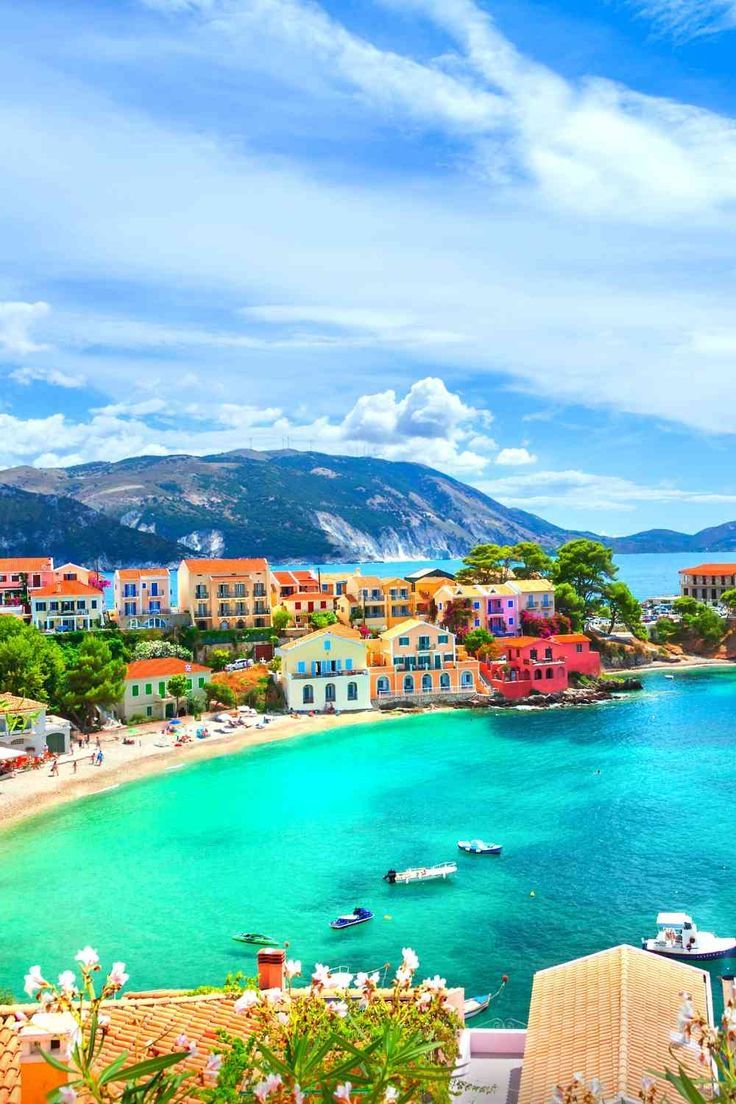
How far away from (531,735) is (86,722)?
88.2 feet

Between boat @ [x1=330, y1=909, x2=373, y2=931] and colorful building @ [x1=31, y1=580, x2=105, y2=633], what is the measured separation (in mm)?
42897

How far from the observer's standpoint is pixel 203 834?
34.2m

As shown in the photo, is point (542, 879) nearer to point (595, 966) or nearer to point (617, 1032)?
point (595, 966)

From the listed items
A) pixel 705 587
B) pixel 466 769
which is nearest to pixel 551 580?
pixel 705 587

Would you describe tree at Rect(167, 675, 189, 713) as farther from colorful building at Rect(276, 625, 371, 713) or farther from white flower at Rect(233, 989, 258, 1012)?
white flower at Rect(233, 989, 258, 1012)

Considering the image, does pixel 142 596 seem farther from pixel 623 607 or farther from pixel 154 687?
pixel 623 607

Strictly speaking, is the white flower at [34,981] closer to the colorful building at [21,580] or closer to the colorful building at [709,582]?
the colorful building at [21,580]

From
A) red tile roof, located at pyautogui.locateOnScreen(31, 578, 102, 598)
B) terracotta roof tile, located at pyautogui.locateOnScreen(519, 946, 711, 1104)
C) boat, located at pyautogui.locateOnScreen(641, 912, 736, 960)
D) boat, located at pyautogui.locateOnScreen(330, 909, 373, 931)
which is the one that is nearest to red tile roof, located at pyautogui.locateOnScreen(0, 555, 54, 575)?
red tile roof, located at pyautogui.locateOnScreen(31, 578, 102, 598)

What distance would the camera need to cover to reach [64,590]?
64125mm

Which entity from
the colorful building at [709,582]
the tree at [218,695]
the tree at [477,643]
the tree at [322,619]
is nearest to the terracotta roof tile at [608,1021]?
the tree at [218,695]

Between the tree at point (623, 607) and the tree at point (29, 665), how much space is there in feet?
163

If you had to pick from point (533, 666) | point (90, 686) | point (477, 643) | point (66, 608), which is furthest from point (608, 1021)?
point (66, 608)

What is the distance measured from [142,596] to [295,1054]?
64.3 metres

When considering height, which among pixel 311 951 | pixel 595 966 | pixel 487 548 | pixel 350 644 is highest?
pixel 487 548
